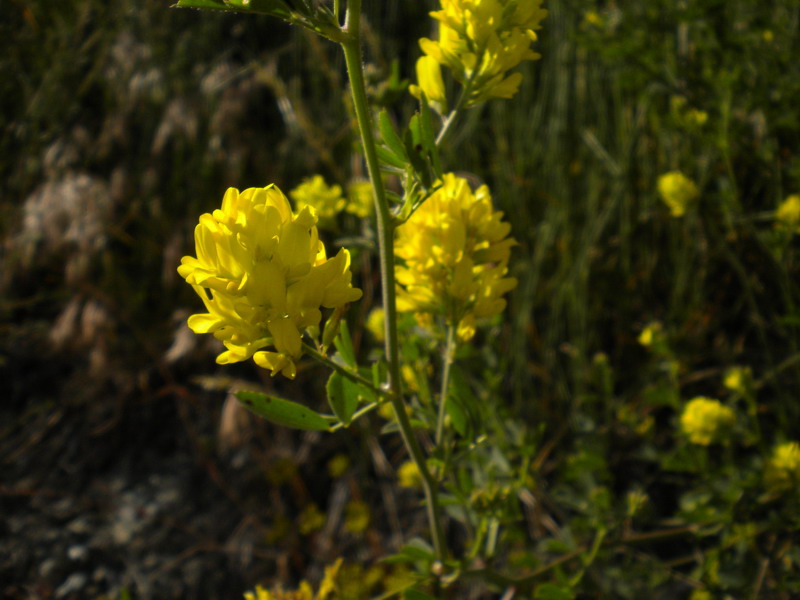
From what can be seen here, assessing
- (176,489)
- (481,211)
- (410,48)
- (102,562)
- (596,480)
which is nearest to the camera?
(481,211)

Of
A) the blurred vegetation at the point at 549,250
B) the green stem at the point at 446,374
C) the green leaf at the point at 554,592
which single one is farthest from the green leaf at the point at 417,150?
the green leaf at the point at 554,592

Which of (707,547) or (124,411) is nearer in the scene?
(707,547)

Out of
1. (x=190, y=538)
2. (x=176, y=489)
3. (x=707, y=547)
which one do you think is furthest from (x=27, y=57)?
(x=707, y=547)

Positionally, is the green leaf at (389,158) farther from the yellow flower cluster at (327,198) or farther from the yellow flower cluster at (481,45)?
the yellow flower cluster at (327,198)

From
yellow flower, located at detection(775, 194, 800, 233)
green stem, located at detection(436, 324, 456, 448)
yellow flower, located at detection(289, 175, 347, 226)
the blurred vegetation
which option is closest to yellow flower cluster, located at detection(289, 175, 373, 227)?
yellow flower, located at detection(289, 175, 347, 226)

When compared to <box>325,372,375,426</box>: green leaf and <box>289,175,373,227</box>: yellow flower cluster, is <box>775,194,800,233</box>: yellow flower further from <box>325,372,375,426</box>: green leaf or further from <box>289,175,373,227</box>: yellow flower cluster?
<box>325,372,375,426</box>: green leaf

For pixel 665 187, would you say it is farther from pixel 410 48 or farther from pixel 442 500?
pixel 410 48

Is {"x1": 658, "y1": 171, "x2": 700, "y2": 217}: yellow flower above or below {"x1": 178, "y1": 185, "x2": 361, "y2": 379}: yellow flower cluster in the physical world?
below

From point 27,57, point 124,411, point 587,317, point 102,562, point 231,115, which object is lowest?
point 102,562
